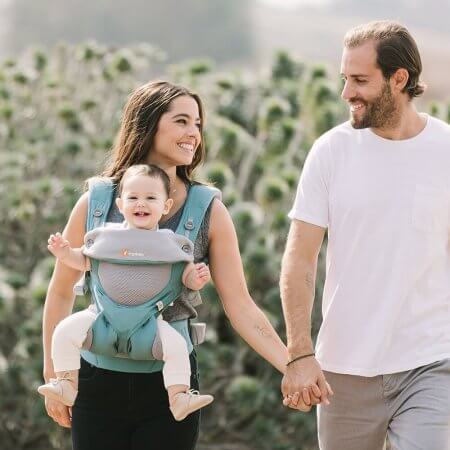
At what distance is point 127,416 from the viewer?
4055 mm

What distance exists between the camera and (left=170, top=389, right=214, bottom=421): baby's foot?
3.89 meters

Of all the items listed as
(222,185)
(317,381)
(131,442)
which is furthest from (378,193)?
(222,185)

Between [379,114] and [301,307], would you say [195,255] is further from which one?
[379,114]

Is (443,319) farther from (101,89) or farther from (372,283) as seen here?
(101,89)

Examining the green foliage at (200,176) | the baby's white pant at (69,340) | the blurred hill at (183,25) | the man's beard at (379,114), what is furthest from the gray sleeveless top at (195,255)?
the blurred hill at (183,25)

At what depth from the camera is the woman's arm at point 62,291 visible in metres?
4.24

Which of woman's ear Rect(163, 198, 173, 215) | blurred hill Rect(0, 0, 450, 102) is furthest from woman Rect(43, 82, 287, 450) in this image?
blurred hill Rect(0, 0, 450, 102)

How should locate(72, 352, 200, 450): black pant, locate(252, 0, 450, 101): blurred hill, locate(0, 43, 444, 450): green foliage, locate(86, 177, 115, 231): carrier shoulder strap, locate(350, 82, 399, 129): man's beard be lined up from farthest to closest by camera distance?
locate(252, 0, 450, 101): blurred hill → locate(0, 43, 444, 450): green foliage → locate(350, 82, 399, 129): man's beard → locate(86, 177, 115, 231): carrier shoulder strap → locate(72, 352, 200, 450): black pant

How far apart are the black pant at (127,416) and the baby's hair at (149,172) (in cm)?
59

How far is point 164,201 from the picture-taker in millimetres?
4012

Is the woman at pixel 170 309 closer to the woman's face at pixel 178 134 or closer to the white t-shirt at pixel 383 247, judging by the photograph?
the woman's face at pixel 178 134

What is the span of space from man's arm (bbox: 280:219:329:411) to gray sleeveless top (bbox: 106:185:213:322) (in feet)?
1.31

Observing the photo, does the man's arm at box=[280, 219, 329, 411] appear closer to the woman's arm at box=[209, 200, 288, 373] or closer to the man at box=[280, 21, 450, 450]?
the man at box=[280, 21, 450, 450]

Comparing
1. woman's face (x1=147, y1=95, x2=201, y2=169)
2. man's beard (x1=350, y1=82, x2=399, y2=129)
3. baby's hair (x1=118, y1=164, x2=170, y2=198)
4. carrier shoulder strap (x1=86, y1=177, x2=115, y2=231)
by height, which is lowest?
carrier shoulder strap (x1=86, y1=177, x2=115, y2=231)
